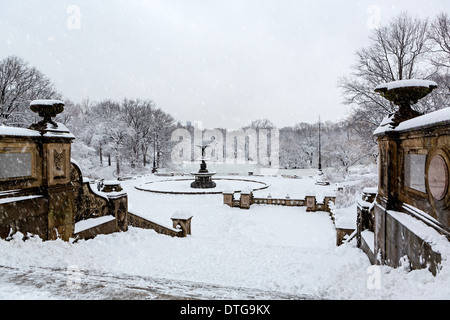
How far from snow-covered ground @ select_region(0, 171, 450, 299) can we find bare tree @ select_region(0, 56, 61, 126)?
817 inches

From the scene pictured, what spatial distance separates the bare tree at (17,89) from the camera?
23.7 metres

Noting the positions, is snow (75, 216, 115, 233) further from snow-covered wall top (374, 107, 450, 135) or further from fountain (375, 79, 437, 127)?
fountain (375, 79, 437, 127)

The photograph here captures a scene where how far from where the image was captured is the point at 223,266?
7004 millimetres

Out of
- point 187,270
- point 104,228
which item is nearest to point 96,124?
point 104,228

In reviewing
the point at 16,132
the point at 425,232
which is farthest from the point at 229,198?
the point at 425,232

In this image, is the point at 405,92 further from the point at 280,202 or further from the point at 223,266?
the point at 280,202

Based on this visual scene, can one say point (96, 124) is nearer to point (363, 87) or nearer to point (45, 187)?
point (363, 87)

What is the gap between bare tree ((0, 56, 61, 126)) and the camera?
2373cm

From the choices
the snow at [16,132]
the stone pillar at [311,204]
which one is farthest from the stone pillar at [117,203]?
the stone pillar at [311,204]

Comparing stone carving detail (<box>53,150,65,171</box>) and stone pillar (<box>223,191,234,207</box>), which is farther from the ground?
stone carving detail (<box>53,150,65,171</box>)

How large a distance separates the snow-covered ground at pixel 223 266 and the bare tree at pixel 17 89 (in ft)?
68.1

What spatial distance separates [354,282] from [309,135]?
61.7 m

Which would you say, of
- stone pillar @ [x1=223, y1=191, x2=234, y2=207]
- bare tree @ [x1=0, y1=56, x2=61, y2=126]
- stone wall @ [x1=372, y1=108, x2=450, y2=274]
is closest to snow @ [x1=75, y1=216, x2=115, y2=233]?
stone wall @ [x1=372, y1=108, x2=450, y2=274]

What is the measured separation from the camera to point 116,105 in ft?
168
